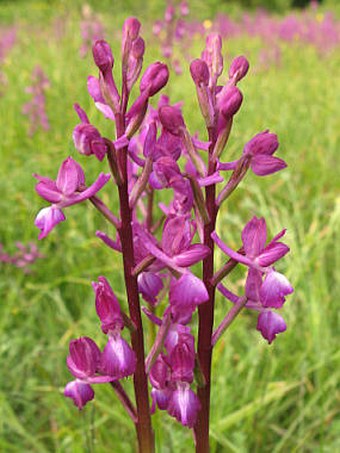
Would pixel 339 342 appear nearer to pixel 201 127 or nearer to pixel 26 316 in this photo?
pixel 26 316

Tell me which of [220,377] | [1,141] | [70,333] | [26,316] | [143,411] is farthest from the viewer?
[1,141]

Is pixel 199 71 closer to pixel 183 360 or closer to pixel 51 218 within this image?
pixel 51 218

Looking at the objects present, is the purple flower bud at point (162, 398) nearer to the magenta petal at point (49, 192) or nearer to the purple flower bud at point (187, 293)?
the purple flower bud at point (187, 293)

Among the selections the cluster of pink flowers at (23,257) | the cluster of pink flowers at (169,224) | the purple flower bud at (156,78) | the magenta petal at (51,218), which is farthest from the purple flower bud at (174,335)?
the cluster of pink flowers at (23,257)

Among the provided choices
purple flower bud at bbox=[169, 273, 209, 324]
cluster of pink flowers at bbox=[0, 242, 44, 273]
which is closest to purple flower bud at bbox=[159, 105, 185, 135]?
purple flower bud at bbox=[169, 273, 209, 324]

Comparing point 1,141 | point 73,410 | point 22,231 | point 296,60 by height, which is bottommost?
point 73,410

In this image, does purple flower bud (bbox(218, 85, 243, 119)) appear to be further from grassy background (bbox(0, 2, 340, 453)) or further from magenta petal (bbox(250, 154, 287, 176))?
grassy background (bbox(0, 2, 340, 453))

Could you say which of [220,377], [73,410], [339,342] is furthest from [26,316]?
[339,342]
